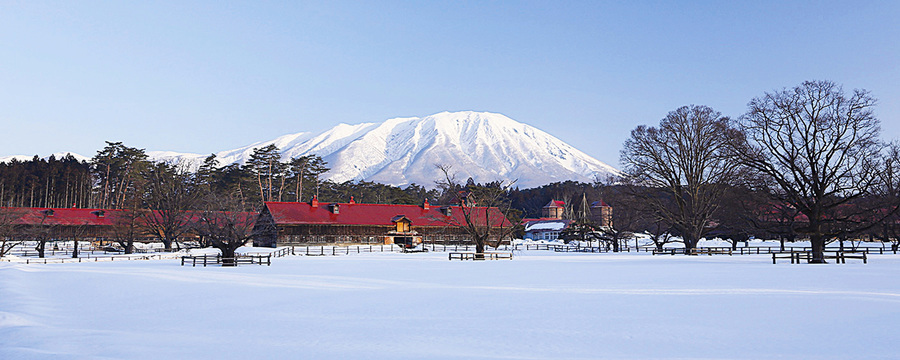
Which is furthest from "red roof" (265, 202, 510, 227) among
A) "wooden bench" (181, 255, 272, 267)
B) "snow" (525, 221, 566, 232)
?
"snow" (525, 221, 566, 232)

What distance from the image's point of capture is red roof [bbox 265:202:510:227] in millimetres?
70250

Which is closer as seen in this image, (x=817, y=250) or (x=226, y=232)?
(x=817, y=250)

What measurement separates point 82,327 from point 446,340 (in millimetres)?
7951

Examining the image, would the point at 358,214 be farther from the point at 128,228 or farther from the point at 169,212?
the point at 128,228

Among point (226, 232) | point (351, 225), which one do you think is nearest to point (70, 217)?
point (351, 225)

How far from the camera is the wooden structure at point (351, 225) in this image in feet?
228

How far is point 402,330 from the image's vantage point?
1299 centimetres

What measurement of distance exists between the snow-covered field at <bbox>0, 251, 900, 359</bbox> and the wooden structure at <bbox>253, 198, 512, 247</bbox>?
4486 cm

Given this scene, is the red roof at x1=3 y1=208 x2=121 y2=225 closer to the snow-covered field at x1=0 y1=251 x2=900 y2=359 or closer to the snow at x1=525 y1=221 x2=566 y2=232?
the snow-covered field at x1=0 y1=251 x2=900 y2=359

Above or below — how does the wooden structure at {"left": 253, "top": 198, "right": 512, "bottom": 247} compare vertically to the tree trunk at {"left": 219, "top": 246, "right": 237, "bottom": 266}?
above

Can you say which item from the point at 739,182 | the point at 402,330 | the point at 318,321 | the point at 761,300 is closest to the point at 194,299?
the point at 318,321

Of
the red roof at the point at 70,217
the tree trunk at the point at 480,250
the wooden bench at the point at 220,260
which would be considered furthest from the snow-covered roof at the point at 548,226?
the wooden bench at the point at 220,260

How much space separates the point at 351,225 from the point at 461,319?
192 ft

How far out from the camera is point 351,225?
7169 cm
